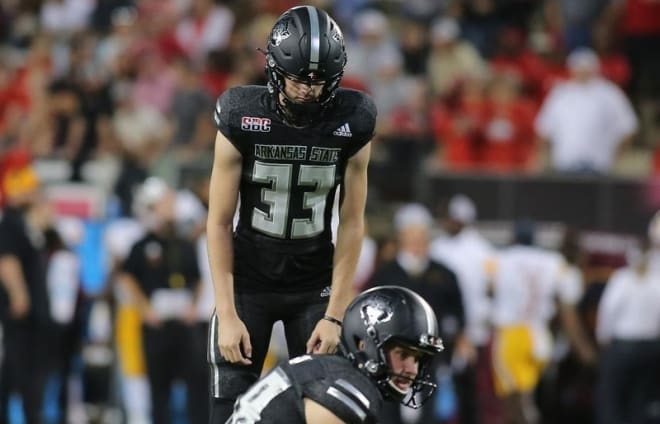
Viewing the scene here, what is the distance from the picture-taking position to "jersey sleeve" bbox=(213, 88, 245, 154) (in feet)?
19.5

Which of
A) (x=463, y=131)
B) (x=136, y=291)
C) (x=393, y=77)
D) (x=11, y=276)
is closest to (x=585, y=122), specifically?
(x=463, y=131)

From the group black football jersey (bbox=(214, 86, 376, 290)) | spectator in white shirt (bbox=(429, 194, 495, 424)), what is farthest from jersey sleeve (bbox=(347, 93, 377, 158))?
spectator in white shirt (bbox=(429, 194, 495, 424))

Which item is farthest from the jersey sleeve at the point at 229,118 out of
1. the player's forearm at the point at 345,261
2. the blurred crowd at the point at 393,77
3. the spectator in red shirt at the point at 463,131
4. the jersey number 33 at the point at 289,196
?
the spectator in red shirt at the point at 463,131

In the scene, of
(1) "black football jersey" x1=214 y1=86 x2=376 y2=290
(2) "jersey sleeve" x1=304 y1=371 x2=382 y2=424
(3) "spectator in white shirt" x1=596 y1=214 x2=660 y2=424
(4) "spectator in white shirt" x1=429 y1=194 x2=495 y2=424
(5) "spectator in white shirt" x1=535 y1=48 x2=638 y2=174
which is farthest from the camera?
(5) "spectator in white shirt" x1=535 y1=48 x2=638 y2=174

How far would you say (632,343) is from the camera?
1202cm

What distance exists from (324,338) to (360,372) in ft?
3.23

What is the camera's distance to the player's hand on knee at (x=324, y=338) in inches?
240

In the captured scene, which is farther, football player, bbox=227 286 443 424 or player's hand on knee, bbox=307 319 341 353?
player's hand on knee, bbox=307 319 341 353

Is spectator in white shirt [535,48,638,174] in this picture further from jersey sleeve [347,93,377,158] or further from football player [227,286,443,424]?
football player [227,286,443,424]

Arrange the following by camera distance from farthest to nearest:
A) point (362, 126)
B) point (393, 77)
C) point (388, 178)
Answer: point (393, 77) → point (388, 178) → point (362, 126)

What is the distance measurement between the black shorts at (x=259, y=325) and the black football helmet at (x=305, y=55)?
77 centimetres

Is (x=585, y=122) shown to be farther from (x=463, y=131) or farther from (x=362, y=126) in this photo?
(x=362, y=126)

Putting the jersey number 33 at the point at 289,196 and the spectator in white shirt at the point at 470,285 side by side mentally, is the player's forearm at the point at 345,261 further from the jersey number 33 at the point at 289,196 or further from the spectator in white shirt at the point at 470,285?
the spectator in white shirt at the point at 470,285

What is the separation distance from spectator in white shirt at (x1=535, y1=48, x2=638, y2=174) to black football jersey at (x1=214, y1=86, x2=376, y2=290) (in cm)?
844
